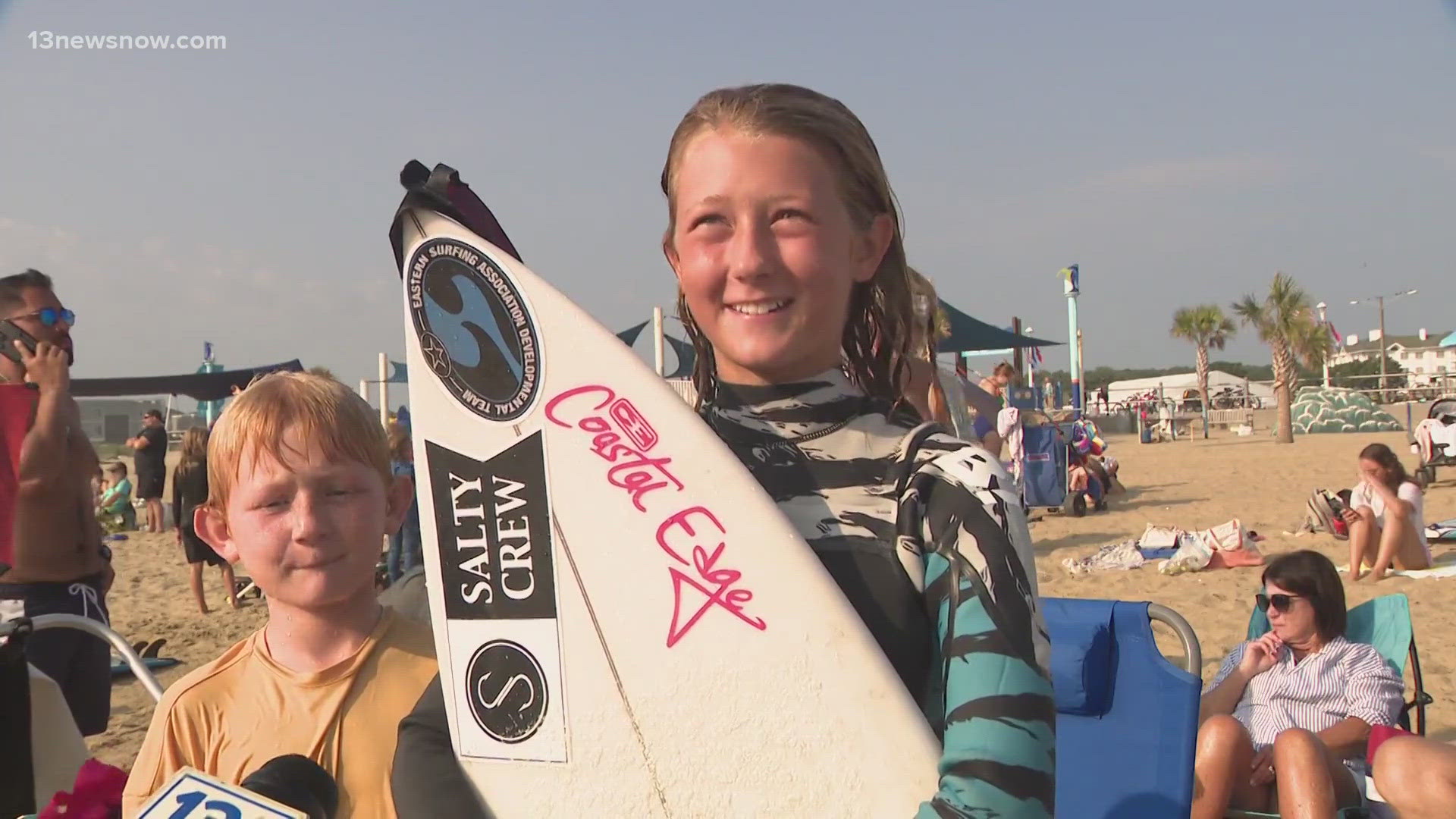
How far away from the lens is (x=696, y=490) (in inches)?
44.3

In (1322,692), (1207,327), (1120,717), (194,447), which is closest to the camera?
(1120,717)

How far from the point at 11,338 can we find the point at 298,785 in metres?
2.33

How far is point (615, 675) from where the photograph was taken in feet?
3.76

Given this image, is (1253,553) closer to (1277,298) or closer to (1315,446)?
(1315,446)

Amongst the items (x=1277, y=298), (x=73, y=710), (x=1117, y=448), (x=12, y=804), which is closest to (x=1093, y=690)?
(x=12, y=804)

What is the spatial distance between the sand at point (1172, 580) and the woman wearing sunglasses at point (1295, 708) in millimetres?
1187

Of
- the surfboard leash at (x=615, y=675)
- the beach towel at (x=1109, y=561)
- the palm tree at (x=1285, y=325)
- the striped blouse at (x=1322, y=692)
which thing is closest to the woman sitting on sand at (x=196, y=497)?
the beach towel at (x=1109, y=561)

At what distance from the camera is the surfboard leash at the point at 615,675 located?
111 cm

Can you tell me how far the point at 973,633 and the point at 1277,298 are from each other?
3229 cm

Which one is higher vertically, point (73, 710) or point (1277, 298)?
point (1277, 298)

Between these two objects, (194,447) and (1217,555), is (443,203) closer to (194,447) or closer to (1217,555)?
(194,447)

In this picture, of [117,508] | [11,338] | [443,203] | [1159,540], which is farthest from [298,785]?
[117,508]

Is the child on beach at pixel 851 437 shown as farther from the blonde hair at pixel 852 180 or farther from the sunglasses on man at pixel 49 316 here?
the sunglasses on man at pixel 49 316

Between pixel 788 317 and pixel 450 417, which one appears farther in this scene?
pixel 450 417
